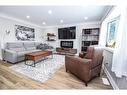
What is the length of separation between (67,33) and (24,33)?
2890 mm

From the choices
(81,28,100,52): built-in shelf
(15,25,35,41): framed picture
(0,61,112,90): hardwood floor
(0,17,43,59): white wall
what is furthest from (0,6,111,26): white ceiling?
(0,61,112,90): hardwood floor

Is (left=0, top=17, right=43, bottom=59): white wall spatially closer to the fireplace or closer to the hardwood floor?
the hardwood floor

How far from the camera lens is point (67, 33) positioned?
5926 mm

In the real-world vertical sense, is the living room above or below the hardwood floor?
above

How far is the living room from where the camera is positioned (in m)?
1.93

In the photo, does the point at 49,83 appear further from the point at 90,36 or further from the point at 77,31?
the point at 77,31

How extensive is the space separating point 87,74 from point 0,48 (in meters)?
4.24

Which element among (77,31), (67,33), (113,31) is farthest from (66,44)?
(113,31)

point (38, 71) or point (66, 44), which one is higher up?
point (66, 44)

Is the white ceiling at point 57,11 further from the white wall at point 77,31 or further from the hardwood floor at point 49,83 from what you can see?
the hardwood floor at point 49,83

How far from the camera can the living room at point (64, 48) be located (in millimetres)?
1933

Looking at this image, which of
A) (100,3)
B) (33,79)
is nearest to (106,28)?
(100,3)

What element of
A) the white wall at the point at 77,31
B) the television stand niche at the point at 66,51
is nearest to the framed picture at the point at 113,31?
the white wall at the point at 77,31
